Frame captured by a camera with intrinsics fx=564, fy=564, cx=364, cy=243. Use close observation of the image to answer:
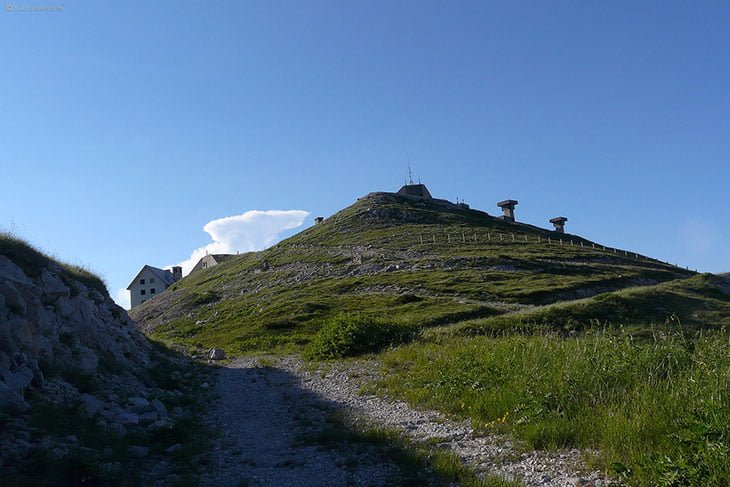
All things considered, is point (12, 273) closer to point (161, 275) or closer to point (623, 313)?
point (623, 313)

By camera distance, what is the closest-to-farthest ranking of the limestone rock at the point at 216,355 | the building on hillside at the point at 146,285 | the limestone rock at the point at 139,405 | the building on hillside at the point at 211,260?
1. the limestone rock at the point at 139,405
2. the limestone rock at the point at 216,355
3. the building on hillside at the point at 146,285
4. the building on hillside at the point at 211,260


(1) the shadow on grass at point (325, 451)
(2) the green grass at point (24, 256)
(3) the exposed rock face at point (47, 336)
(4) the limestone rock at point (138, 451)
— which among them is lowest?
(1) the shadow on grass at point (325, 451)

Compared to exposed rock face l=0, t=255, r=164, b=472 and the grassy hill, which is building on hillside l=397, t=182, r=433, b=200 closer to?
the grassy hill

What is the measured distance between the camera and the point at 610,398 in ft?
31.9

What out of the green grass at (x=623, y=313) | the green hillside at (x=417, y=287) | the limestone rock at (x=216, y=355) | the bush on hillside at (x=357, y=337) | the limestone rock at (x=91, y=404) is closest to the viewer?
the limestone rock at (x=91, y=404)

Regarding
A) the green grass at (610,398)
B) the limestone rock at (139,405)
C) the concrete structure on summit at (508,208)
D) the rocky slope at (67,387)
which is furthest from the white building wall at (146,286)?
the green grass at (610,398)

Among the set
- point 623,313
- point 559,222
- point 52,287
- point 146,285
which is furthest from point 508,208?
point 52,287

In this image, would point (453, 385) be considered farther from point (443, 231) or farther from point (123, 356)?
point (443, 231)

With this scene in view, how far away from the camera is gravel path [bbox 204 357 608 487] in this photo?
8312mm

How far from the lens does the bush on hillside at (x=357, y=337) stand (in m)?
26.1

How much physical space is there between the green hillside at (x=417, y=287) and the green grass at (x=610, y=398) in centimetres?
1687

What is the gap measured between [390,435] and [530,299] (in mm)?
47256

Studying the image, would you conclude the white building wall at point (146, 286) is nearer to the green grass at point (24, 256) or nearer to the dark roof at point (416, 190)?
the dark roof at point (416, 190)

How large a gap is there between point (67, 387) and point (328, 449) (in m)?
6.68
